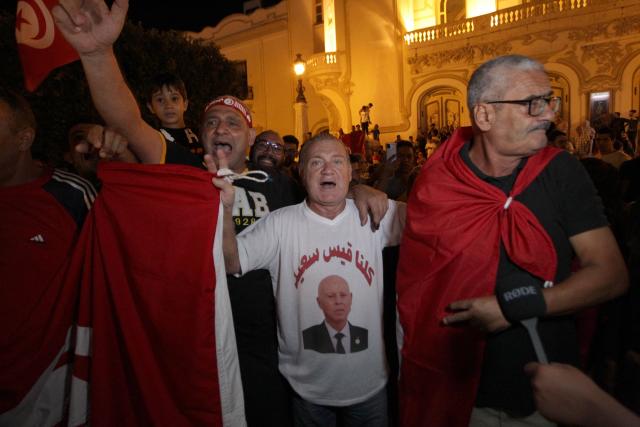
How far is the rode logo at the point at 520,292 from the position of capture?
60.9 inches

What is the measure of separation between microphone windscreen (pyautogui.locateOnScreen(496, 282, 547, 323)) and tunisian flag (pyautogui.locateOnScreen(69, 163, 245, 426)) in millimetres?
1300

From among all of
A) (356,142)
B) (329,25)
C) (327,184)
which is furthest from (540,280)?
(329,25)

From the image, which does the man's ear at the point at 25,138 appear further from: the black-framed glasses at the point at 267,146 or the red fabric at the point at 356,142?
the red fabric at the point at 356,142

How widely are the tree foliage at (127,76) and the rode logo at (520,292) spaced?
744 centimetres

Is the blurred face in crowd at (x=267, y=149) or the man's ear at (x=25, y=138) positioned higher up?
the blurred face in crowd at (x=267, y=149)

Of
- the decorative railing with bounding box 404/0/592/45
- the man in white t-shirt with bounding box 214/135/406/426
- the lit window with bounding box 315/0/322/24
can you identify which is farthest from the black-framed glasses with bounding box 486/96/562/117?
the lit window with bounding box 315/0/322/24

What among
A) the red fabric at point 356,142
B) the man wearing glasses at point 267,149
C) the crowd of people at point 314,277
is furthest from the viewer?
the red fabric at point 356,142

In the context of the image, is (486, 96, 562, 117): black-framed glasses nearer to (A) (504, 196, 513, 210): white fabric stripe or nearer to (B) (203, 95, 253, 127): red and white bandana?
(A) (504, 196, 513, 210): white fabric stripe

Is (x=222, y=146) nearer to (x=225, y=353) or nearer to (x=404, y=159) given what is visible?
(x=225, y=353)

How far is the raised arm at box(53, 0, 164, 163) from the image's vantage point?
1873 millimetres

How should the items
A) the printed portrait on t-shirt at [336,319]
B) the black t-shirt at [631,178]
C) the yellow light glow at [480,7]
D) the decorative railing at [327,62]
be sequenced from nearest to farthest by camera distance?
the printed portrait on t-shirt at [336,319] < the black t-shirt at [631,178] < the yellow light glow at [480,7] < the decorative railing at [327,62]

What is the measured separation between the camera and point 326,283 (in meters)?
2.33

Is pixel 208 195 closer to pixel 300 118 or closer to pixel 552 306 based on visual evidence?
pixel 552 306

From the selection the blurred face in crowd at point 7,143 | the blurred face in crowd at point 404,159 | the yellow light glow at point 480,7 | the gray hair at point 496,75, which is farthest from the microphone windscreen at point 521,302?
the yellow light glow at point 480,7
